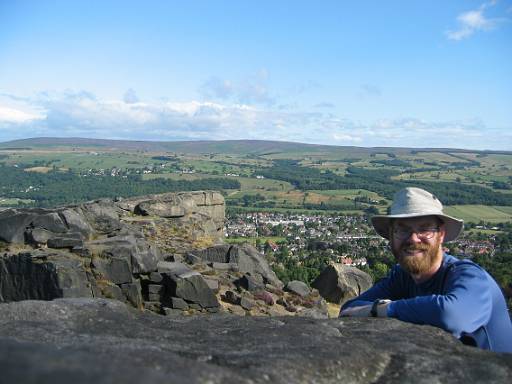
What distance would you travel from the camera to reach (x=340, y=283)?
→ 29.3m

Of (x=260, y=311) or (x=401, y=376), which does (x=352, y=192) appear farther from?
(x=401, y=376)

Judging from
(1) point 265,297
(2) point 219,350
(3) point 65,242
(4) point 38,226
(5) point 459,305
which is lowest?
(1) point 265,297

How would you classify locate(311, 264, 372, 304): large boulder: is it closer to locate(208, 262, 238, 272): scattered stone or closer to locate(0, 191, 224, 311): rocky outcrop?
locate(208, 262, 238, 272): scattered stone

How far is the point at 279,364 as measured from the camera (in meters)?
3.55

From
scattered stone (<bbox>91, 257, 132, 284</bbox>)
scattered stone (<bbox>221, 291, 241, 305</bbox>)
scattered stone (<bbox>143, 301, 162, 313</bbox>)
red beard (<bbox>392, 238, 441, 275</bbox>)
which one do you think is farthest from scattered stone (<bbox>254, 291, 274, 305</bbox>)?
red beard (<bbox>392, 238, 441, 275</bbox>)

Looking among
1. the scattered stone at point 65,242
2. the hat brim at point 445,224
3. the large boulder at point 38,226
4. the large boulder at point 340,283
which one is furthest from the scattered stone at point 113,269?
the hat brim at point 445,224

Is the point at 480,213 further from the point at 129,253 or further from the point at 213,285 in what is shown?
the point at 129,253

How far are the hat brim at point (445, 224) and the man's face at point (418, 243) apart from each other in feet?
0.37

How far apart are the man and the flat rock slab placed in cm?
25

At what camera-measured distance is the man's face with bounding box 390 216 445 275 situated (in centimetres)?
559

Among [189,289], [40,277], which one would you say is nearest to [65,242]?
[40,277]

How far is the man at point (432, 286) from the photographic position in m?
4.99

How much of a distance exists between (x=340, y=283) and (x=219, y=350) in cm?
2610

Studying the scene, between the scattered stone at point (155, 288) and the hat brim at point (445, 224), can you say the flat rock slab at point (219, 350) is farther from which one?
the scattered stone at point (155, 288)
